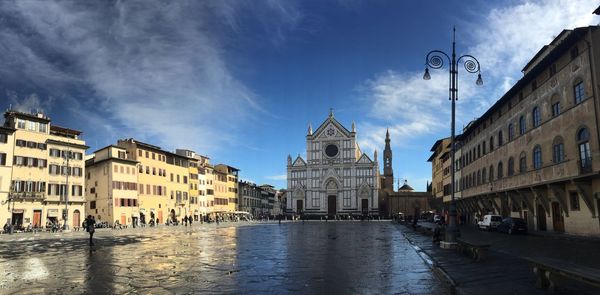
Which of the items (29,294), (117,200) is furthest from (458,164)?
(29,294)

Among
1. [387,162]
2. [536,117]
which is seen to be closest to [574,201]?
[536,117]

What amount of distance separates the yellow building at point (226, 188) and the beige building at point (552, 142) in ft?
253

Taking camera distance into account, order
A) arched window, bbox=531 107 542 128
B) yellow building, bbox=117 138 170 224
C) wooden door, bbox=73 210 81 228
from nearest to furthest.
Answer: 1. arched window, bbox=531 107 542 128
2. wooden door, bbox=73 210 81 228
3. yellow building, bbox=117 138 170 224

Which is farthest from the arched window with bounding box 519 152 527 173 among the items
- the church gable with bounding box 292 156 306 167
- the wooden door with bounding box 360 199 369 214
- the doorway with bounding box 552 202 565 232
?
the church gable with bounding box 292 156 306 167

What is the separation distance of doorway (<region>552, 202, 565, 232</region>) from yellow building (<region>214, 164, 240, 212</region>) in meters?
87.3

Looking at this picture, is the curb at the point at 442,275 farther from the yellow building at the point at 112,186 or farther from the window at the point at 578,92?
the yellow building at the point at 112,186

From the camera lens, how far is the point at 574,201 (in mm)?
30500

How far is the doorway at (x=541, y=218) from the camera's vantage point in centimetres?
3622

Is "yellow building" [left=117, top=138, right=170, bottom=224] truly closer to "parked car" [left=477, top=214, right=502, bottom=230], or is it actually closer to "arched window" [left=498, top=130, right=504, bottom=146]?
"parked car" [left=477, top=214, right=502, bottom=230]

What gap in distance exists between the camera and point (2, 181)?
183ft

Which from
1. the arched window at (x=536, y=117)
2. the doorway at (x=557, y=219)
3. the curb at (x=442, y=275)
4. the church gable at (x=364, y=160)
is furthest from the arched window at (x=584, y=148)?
the church gable at (x=364, y=160)

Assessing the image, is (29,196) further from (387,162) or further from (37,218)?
(387,162)

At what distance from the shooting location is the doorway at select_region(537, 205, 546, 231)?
3622cm

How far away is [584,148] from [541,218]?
33.9 ft
